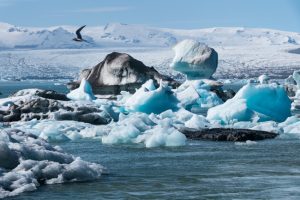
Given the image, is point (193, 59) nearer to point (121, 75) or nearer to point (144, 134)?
point (121, 75)

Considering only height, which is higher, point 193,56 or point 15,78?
point 193,56

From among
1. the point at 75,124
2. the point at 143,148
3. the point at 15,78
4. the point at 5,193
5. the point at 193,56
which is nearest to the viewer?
the point at 5,193

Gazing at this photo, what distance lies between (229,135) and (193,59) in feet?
118

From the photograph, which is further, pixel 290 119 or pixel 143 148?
pixel 290 119

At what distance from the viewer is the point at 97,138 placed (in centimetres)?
2755

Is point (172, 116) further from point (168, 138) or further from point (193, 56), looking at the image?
point (193, 56)

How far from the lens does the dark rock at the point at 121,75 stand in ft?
210

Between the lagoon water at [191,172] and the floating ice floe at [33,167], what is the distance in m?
0.29

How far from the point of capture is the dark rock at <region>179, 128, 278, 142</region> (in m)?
26.2

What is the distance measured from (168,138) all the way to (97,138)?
373 cm

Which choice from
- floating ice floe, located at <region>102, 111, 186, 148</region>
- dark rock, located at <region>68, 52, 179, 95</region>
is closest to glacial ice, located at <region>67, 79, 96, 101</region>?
floating ice floe, located at <region>102, 111, 186, 148</region>

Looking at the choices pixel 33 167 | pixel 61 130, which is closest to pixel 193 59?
pixel 61 130

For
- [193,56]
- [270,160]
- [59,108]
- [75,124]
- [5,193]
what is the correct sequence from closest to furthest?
1. [5,193]
2. [270,160]
3. [75,124]
4. [59,108]
5. [193,56]

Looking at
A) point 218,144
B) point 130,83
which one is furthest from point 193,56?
point 218,144
